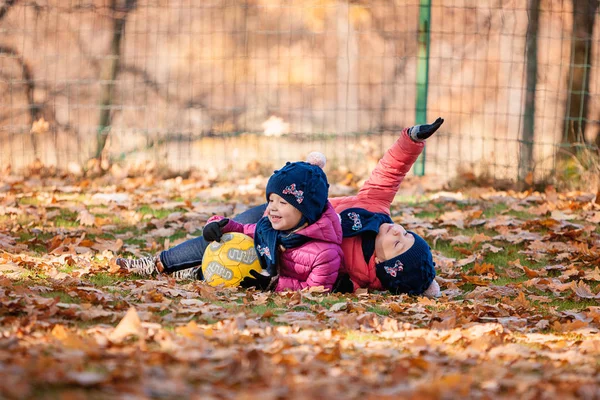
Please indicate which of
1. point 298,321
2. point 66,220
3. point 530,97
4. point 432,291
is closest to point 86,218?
point 66,220

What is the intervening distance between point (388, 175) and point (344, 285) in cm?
94

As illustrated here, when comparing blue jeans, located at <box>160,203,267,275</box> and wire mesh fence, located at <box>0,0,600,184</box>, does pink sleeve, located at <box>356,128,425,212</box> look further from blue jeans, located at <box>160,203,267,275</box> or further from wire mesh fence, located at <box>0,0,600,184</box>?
wire mesh fence, located at <box>0,0,600,184</box>

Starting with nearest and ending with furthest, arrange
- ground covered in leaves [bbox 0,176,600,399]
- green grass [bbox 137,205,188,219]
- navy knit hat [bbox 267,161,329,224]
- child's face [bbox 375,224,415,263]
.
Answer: ground covered in leaves [bbox 0,176,600,399], navy knit hat [bbox 267,161,329,224], child's face [bbox 375,224,415,263], green grass [bbox 137,205,188,219]

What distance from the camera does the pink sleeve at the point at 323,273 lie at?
5.45 m

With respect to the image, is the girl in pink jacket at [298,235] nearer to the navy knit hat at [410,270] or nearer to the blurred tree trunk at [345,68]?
the navy knit hat at [410,270]

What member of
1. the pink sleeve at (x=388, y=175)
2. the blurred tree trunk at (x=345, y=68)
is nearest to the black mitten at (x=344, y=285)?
the pink sleeve at (x=388, y=175)

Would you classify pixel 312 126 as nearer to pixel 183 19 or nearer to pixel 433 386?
pixel 183 19

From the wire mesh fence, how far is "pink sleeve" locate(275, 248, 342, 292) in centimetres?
527

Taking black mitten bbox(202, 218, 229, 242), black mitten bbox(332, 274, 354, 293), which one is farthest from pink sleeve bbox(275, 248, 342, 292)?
black mitten bbox(202, 218, 229, 242)

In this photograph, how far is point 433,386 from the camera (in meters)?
3.24

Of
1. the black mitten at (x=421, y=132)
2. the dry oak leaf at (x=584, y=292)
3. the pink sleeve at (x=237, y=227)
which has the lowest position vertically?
the dry oak leaf at (x=584, y=292)

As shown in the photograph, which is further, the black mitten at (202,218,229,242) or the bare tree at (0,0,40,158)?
the bare tree at (0,0,40,158)

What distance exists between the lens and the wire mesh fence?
10.7 m

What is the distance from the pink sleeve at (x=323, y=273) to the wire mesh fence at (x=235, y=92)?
5270 millimetres
